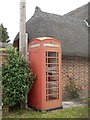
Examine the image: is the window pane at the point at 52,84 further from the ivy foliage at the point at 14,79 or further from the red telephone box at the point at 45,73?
the ivy foliage at the point at 14,79

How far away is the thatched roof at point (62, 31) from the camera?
734 cm

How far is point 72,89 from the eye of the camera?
7414 mm

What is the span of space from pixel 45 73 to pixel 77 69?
321 centimetres

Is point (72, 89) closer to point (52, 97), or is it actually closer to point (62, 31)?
point (52, 97)

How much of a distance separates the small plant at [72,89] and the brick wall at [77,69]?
18 cm

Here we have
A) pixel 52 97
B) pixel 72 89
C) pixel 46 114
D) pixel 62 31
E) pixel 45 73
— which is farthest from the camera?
pixel 62 31

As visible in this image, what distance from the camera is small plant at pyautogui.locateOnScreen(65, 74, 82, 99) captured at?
7395mm

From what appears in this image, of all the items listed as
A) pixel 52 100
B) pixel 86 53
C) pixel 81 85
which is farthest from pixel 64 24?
pixel 52 100

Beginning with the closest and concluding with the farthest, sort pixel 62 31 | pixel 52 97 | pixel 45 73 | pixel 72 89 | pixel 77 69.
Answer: pixel 45 73 → pixel 52 97 → pixel 72 89 → pixel 77 69 → pixel 62 31

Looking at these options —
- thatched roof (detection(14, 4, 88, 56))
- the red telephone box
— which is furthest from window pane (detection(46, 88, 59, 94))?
thatched roof (detection(14, 4, 88, 56))

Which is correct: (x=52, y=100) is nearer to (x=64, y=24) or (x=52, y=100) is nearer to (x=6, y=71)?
(x=6, y=71)

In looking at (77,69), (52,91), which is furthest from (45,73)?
(77,69)

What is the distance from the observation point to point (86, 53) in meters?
8.19

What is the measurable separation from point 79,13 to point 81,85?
7.25 metres
